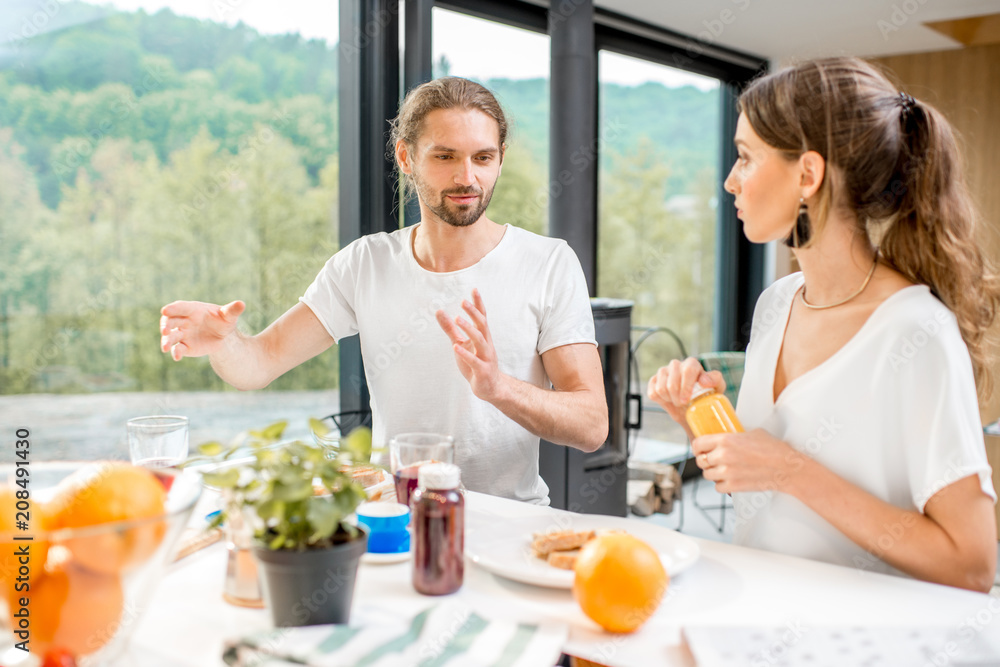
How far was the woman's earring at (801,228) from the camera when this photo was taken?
1.32 m

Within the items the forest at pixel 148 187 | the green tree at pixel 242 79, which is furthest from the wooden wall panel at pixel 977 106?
the green tree at pixel 242 79

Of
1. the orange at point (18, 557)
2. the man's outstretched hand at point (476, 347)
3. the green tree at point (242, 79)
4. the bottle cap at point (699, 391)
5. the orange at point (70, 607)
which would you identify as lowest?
the orange at point (70, 607)

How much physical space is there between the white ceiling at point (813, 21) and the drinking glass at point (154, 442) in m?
2.94

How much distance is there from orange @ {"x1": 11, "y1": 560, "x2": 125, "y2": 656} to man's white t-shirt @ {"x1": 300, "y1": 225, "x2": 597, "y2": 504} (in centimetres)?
113

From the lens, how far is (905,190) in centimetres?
128

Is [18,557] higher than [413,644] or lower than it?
higher

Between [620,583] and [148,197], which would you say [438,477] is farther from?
[148,197]

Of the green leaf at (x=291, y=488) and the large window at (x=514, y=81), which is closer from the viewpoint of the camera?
A: the green leaf at (x=291, y=488)

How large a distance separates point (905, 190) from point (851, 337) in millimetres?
243

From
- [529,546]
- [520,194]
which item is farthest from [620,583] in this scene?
[520,194]

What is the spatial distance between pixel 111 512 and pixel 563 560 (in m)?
0.55

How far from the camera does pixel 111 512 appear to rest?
757 mm

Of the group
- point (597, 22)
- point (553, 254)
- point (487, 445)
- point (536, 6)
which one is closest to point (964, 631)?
point (487, 445)

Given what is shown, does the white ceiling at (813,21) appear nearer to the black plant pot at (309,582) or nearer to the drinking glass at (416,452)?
the drinking glass at (416,452)
